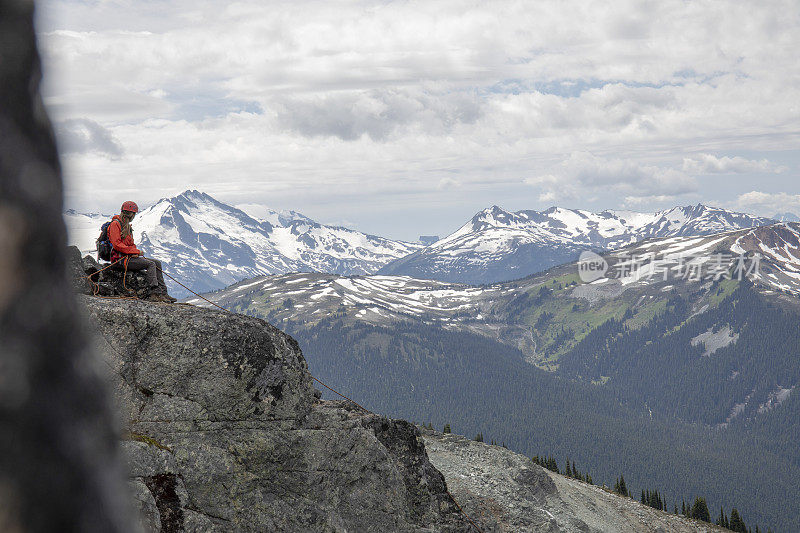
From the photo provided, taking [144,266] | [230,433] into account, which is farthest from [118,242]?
[230,433]

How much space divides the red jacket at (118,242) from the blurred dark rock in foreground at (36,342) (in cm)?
2191

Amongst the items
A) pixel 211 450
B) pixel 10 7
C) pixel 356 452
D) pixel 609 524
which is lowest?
pixel 609 524

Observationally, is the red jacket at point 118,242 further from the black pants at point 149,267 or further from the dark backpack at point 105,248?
the black pants at point 149,267

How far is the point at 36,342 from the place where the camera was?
1.30 m

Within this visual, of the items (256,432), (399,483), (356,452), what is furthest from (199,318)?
(399,483)

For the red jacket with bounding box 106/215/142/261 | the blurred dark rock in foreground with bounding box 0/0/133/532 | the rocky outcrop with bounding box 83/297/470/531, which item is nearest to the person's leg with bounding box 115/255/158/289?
the red jacket with bounding box 106/215/142/261

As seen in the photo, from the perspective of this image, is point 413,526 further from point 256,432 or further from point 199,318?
point 199,318

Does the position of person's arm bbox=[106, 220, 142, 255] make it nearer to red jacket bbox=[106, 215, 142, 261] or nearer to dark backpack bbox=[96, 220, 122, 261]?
red jacket bbox=[106, 215, 142, 261]

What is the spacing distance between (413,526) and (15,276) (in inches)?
987

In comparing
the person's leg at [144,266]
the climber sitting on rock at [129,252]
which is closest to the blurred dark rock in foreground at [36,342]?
the climber sitting on rock at [129,252]

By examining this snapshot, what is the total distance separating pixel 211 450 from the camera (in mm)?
17672

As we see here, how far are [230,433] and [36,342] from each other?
18703 mm

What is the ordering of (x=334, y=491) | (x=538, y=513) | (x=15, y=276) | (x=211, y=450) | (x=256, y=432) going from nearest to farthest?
(x=15, y=276), (x=211, y=450), (x=256, y=432), (x=334, y=491), (x=538, y=513)

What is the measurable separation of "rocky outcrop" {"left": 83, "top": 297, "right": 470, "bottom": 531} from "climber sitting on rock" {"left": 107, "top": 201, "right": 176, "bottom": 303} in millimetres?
3442
